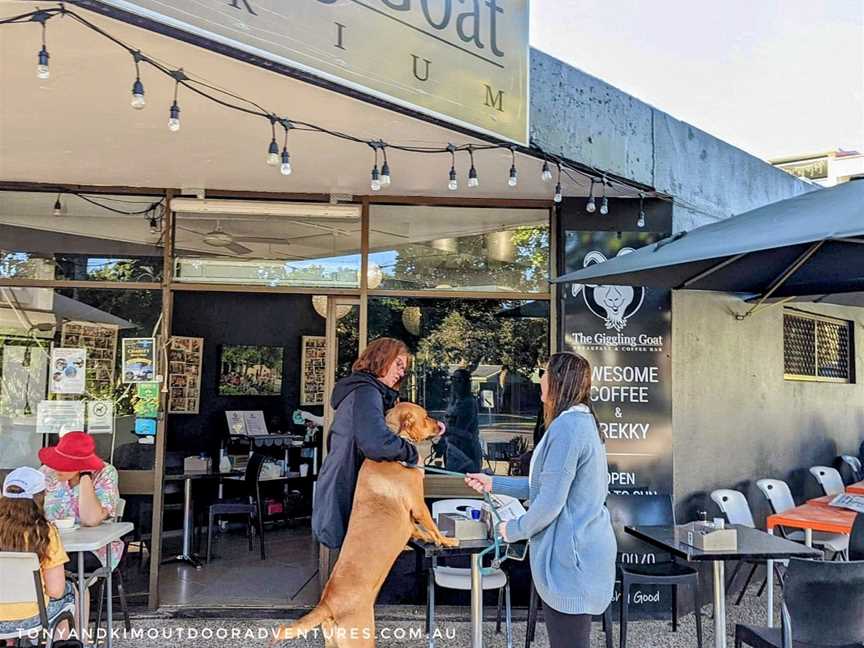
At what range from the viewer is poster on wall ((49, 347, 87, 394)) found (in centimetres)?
488

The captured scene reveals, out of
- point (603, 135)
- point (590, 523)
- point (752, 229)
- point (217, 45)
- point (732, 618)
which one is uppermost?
point (603, 135)

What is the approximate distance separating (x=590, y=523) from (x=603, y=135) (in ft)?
9.05

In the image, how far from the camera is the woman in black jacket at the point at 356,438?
9.47 ft

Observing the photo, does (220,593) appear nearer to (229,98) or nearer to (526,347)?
(526,347)

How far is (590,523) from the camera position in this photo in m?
2.50

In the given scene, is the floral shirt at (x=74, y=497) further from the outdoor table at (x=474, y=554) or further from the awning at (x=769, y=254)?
the awning at (x=769, y=254)

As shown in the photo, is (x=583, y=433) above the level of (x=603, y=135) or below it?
below

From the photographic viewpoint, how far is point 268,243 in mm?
5043

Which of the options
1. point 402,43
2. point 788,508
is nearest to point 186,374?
point 402,43

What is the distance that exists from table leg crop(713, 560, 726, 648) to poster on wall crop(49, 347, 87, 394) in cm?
414

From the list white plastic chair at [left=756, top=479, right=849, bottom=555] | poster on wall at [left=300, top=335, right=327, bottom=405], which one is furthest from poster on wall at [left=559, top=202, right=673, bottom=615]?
poster on wall at [left=300, top=335, right=327, bottom=405]

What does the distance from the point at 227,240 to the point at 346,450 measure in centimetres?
256

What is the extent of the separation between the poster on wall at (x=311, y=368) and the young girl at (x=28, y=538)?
576 cm

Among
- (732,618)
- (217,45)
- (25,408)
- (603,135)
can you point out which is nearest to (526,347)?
(603,135)
